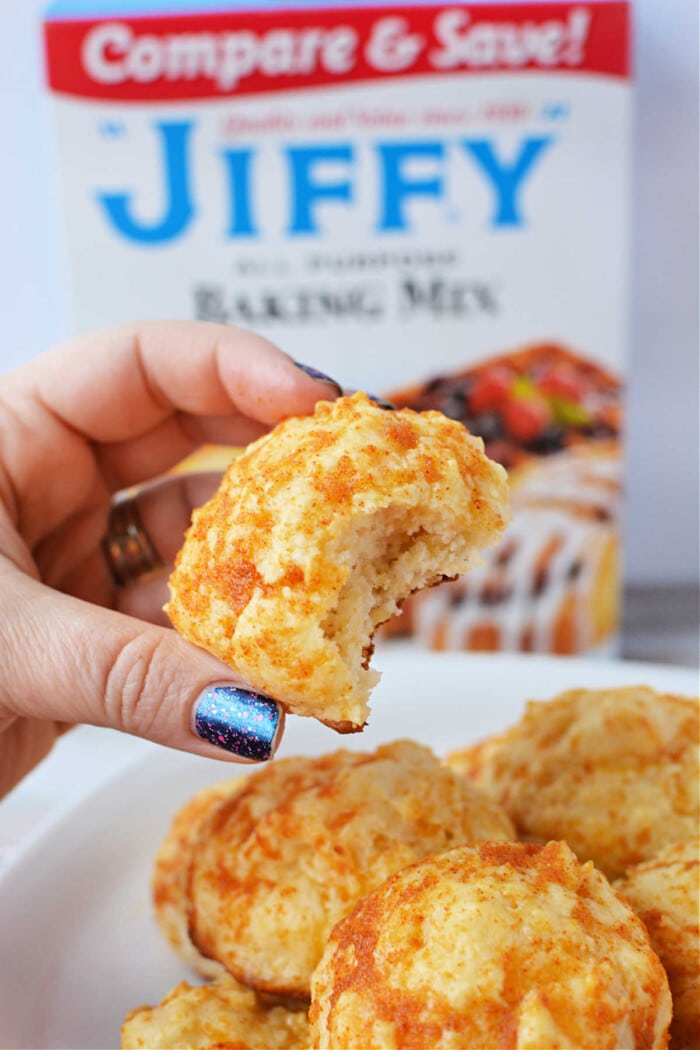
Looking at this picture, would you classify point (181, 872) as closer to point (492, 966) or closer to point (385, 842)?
point (385, 842)

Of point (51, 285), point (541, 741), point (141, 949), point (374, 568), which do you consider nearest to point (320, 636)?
point (374, 568)

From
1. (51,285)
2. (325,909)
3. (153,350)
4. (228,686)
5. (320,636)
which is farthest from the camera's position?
(51,285)

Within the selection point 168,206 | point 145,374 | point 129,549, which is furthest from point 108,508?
point 168,206

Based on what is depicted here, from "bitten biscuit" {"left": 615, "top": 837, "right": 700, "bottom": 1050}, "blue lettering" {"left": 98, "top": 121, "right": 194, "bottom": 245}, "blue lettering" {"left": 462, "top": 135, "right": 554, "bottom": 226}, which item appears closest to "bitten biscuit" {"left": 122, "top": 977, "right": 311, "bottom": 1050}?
"bitten biscuit" {"left": 615, "top": 837, "right": 700, "bottom": 1050}

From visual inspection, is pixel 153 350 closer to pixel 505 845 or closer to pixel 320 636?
pixel 320 636

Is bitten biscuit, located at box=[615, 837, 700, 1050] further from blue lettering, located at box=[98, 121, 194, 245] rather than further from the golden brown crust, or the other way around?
blue lettering, located at box=[98, 121, 194, 245]

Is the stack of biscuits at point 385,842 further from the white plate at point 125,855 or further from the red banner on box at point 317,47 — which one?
the red banner on box at point 317,47

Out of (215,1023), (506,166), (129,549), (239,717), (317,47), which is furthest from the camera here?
(506,166)
